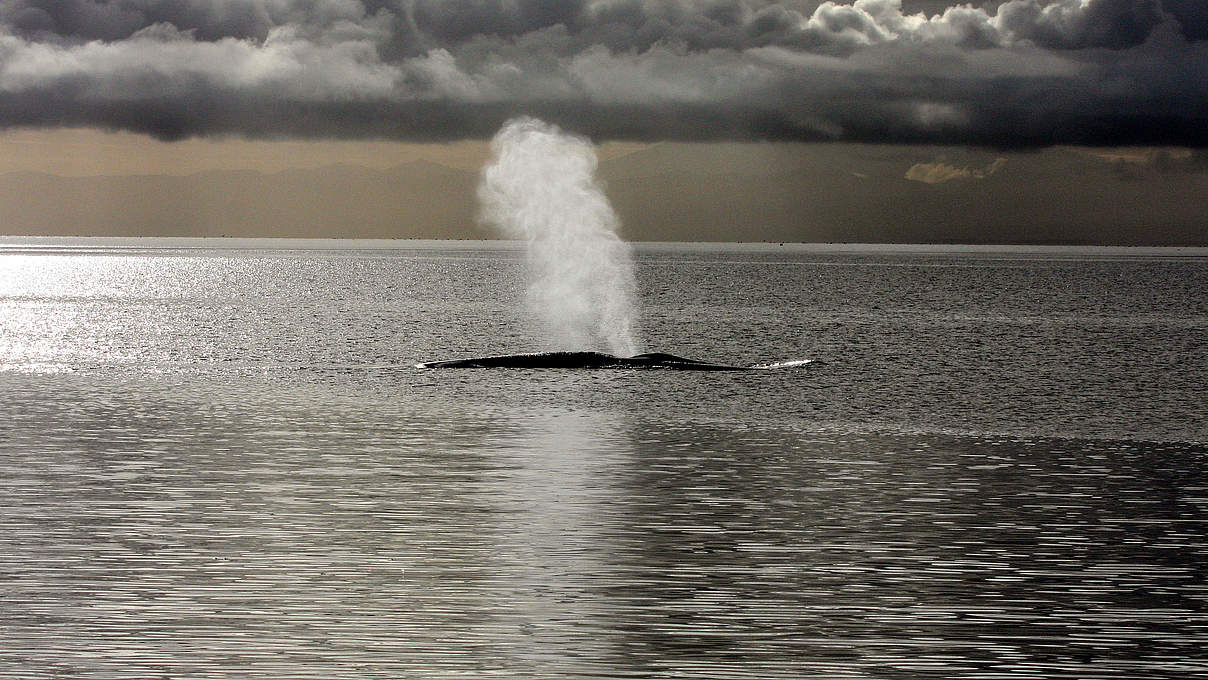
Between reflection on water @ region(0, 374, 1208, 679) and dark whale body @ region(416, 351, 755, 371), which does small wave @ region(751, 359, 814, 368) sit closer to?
dark whale body @ region(416, 351, 755, 371)

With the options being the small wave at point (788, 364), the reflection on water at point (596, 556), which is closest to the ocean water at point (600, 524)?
the reflection on water at point (596, 556)

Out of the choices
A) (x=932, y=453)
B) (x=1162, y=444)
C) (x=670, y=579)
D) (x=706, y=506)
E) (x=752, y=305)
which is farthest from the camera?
(x=752, y=305)

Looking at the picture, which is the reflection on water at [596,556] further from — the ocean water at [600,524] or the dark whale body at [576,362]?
the dark whale body at [576,362]

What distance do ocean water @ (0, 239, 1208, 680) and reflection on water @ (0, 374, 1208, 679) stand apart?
76 millimetres

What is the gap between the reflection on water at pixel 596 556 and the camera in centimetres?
1703

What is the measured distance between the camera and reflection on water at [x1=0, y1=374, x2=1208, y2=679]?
17.0m

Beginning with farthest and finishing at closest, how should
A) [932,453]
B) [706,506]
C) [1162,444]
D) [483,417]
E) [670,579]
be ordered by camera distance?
[483,417], [1162,444], [932,453], [706,506], [670,579]

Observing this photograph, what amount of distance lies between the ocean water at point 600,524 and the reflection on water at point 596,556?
76 mm

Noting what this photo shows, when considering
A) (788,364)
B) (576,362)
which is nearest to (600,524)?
(576,362)

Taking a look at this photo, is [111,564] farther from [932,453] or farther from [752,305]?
[752,305]

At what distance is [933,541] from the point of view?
23891 millimetres

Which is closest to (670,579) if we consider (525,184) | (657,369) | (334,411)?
(334,411)

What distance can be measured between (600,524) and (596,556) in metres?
2.65

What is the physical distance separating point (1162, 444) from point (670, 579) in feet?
68.3
